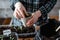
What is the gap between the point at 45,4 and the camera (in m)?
1.28

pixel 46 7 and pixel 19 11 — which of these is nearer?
pixel 19 11

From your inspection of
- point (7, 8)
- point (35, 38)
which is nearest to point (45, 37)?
point (35, 38)

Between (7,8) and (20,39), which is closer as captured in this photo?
(20,39)

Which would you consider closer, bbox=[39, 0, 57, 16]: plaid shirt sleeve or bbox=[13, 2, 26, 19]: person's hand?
bbox=[13, 2, 26, 19]: person's hand

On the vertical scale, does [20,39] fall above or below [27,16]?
below

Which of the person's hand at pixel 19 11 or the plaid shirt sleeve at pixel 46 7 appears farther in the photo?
the plaid shirt sleeve at pixel 46 7

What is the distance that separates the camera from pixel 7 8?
207 centimetres

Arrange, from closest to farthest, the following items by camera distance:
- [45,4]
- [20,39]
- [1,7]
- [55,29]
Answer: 1. [20,39]
2. [55,29]
3. [45,4]
4. [1,7]

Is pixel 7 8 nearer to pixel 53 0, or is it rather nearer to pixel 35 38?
pixel 53 0

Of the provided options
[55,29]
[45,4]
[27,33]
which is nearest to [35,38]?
[27,33]

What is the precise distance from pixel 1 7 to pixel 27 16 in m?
1.09

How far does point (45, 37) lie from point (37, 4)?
0.36 metres

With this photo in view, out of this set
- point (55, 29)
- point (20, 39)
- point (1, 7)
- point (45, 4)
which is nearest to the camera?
point (20, 39)

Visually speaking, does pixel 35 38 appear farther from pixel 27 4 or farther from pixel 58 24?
pixel 27 4
